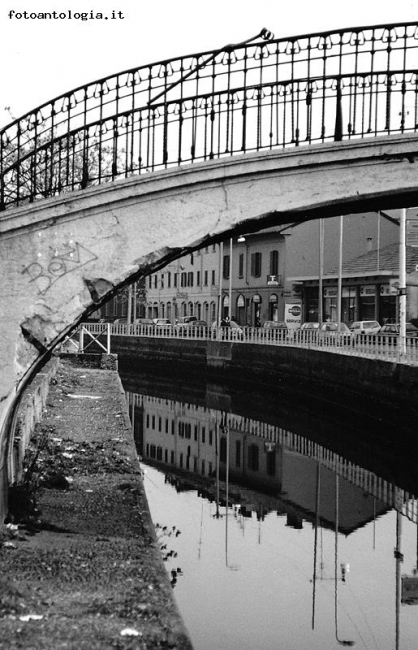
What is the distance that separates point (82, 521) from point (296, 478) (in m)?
10.3

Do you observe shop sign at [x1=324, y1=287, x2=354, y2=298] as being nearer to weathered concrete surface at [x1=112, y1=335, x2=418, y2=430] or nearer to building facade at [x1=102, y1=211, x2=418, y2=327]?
building facade at [x1=102, y1=211, x2=418, y2=327]

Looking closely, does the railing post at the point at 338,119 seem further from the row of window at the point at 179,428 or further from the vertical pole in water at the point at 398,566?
the row of window at the point at 179,428

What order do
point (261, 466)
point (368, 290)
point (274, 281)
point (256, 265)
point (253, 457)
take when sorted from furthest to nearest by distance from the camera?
1. point (256, 265)
2. point (274, 281)
3. point (368, 290)
4. point (253, 457)
5. point (261, 466)

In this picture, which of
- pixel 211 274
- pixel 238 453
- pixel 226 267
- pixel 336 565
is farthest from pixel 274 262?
pixel 336 565

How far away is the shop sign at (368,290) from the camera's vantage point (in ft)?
160

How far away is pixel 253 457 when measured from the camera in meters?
21.5

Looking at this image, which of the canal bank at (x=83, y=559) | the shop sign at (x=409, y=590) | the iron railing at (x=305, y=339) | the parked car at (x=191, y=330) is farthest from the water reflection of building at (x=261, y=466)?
the parked car at (x=191, y=330)

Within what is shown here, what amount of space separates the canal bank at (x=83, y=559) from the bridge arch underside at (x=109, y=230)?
48.3 inches

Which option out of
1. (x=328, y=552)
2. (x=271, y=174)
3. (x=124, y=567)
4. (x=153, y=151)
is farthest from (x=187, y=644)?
(x=328, y=552)

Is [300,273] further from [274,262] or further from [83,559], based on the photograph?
[83,559]

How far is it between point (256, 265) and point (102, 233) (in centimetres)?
5335

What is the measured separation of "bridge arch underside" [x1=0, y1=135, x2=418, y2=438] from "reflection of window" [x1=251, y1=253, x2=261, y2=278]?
5288cm

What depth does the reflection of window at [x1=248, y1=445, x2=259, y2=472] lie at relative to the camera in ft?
66.7

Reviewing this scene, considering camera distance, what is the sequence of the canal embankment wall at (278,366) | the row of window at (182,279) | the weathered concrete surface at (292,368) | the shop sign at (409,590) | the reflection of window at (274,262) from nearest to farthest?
the shop sign at (409,590) → the weathered concrete surface at (292,368) → the canal embankment wall at (278,366) → the reflection of window at (274,262) → the row of window at (182,279)
